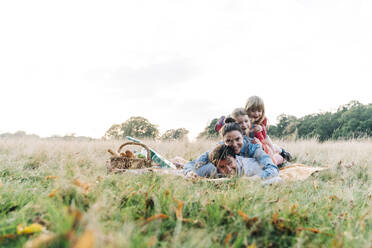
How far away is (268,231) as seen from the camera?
1385 mm

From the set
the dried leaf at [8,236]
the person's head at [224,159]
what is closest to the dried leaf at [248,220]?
the dried leaf at [8,236]

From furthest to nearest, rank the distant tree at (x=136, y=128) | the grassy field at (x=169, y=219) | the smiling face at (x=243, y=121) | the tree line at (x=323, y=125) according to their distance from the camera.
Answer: the tree line at (x=323, y=125) → the distant tree at (x=136, y=128) → the smiling face at (x=243, y=121) → the grassy field at (x=169, y=219)

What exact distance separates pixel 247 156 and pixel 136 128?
13.3 m

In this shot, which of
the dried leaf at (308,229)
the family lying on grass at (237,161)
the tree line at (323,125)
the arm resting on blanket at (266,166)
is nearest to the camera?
the dried leaf at (308,229)

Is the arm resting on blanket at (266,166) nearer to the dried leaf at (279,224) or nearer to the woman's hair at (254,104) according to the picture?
the woman's hair at (254,104)

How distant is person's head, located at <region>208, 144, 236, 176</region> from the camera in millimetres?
3629

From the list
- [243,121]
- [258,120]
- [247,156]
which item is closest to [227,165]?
[247,156]

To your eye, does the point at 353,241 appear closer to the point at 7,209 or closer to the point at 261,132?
the point at 7,209

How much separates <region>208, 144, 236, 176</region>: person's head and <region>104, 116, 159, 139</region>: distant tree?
12048mm

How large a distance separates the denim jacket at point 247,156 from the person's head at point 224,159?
A: 0.12 meters

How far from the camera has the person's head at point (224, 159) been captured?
143 inches

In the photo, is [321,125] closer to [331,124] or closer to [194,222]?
[331,124]

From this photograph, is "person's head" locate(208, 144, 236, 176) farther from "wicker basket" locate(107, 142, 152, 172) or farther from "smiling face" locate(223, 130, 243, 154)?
"wicker basket" locate(107, 142, 152, 172)

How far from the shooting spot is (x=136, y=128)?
1688 cm
